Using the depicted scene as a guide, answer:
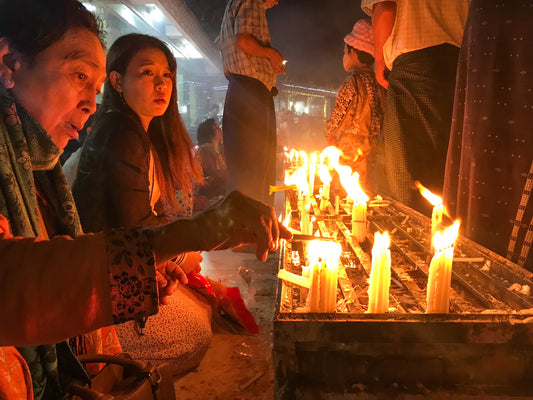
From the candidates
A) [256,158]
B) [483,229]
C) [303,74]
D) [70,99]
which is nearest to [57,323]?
[70,99]

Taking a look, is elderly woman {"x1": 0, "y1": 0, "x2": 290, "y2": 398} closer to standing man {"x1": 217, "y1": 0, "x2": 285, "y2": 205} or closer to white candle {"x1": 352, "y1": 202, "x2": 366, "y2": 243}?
white candle {"x1": 352, "y1": 202, "x2": 366, "y2": 243}

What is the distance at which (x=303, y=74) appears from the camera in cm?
2683

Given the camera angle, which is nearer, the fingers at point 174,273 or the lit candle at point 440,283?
the lit candle at point 440,283

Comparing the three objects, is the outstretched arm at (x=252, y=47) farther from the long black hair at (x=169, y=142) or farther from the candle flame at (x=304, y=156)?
the long black hair at (x=169, y=142)

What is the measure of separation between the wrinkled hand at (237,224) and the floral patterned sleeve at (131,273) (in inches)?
6.8

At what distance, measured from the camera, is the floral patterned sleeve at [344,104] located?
698 centimetres

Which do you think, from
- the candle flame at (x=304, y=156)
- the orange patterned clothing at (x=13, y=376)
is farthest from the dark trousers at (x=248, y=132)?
the orange patterned clothing at (x=13, y=376)

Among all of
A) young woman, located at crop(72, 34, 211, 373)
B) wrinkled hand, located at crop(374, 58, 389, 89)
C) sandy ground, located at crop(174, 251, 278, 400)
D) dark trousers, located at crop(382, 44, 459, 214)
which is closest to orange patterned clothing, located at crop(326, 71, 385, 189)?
wrinkled hand, located at crop(374, 58, 389, 89)

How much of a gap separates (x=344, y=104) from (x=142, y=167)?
15.8 ft

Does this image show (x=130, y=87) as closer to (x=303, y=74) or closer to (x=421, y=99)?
(x=421, y=99)

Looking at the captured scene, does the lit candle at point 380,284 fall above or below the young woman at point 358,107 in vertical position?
below

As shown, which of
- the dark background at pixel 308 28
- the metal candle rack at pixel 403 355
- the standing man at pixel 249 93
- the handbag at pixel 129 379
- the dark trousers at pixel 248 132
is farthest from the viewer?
the dark background at pixel 308 28

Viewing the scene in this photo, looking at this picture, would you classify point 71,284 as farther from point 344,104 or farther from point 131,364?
point 344,104

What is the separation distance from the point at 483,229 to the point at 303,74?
2496 cm
